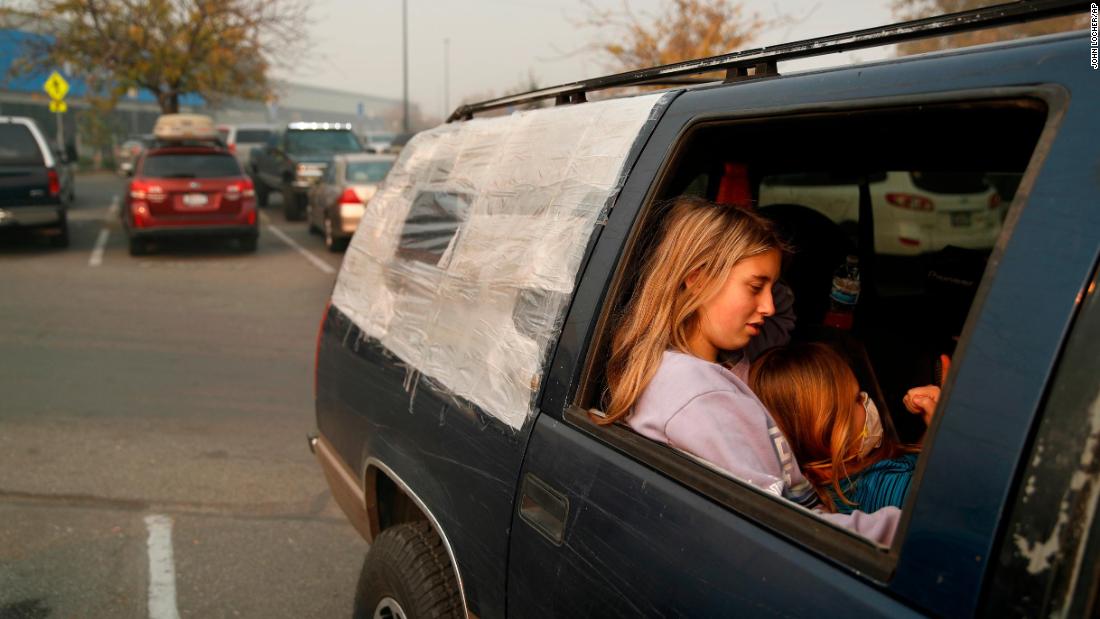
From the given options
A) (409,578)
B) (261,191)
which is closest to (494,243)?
(409,578)

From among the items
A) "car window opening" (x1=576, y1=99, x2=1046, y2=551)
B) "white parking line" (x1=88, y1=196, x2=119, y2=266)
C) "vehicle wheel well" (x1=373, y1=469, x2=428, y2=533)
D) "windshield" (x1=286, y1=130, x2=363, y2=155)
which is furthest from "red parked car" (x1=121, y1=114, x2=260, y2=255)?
"vehicle wheel well" (x1=373, y1=469, x2=428, y2=533)

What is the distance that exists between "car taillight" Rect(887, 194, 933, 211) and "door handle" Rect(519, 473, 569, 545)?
8254 millimetres

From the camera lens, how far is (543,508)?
175cm

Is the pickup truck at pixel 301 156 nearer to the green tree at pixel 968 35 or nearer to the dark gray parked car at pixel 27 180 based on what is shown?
the dark gray parked car at pixel 27 180

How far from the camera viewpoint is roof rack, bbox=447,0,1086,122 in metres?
1.26

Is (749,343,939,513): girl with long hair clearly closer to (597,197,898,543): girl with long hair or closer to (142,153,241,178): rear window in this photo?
(597,197,898,543): girl with long hair

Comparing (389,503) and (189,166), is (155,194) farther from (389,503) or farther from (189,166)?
(389,503)

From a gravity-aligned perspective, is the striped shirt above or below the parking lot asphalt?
above

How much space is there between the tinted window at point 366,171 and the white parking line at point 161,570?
33.7 feet

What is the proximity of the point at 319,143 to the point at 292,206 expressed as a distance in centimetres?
163

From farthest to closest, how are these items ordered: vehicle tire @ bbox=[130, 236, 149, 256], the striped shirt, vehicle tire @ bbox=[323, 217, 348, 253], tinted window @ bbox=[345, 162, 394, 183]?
vehicle tire @ bbox=[323, 217, 348, 253], tinted window @ bbox=[345, 162, 394, 183], vehicle tire @ bbox=[130, 236, 149, 256], the striped shirt

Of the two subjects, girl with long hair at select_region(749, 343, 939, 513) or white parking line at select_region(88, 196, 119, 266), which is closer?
girl with long hair at select_region(749, 343, 939, 513)

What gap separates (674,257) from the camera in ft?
6.20

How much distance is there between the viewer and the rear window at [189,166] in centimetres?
1302
